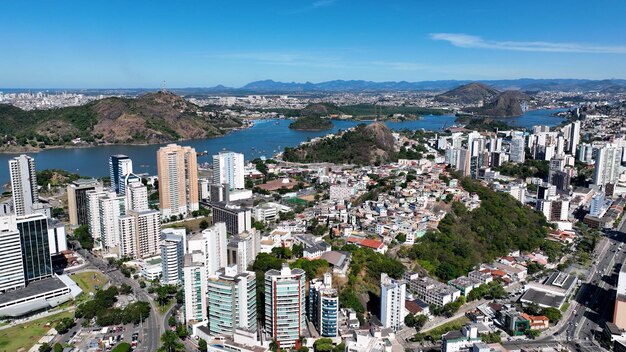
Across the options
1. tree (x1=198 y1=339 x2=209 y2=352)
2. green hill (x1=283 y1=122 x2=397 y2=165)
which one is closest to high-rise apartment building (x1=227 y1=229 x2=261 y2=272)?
tree (x1=198 y1=339 x2=209 y2=352)

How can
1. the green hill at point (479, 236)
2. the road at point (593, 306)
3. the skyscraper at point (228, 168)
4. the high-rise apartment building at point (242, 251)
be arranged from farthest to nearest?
the skyscraper at point (228, 168) → the green hill at point (479, 236) → the high-rise apartment building at point (242, 251) → the road at point (593, 306)

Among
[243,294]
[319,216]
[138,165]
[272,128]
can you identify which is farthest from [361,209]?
[272,128]

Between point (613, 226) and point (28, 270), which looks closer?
point (28, 270)

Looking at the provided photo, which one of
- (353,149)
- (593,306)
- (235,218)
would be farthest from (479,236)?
(353,149)

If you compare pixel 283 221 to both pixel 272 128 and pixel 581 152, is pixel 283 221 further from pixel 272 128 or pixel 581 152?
pixel 272 128

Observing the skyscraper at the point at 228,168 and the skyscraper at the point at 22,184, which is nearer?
the skyscraper at the point at 22,184

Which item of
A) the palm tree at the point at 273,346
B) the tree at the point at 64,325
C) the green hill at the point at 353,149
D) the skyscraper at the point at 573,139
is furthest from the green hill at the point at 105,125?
the palm tree at the point at 273,346

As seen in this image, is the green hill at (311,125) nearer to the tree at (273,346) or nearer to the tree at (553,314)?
the tree at (553,314)

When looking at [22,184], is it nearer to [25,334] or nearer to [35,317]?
[35,317]
